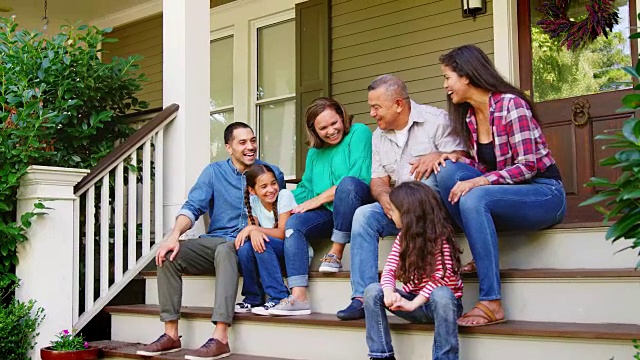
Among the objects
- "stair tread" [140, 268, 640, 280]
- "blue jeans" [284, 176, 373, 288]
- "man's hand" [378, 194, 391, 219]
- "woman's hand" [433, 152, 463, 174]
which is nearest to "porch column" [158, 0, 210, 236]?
"blue jeans" [284, 176, 373, 288]

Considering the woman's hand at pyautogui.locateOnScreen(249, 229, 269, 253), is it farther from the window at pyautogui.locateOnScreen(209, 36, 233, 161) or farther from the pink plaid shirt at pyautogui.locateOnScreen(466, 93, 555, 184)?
the window at pyautogui.locateOnScreen(209, 36, 233, 161)

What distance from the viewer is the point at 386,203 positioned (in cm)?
319

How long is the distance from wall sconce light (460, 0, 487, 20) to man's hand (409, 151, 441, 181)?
2091 mm

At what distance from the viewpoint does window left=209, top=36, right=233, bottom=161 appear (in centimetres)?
691

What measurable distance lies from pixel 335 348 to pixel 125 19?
5.42m

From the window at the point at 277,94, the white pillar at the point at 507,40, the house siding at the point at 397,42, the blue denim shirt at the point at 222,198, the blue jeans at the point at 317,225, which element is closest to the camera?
the blue jeans at the point at 317,225

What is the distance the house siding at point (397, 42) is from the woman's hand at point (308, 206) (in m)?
1.93

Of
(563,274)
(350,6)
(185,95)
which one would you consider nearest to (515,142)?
(563,274)

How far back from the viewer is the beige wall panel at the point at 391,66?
5.30 meters

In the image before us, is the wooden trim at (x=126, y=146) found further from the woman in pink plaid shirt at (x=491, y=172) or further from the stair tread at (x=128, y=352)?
the woman in pink plaid shirt at (x=491, y=172)

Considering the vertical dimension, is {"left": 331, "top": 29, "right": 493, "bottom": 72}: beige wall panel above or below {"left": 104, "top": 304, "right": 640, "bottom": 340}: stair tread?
above

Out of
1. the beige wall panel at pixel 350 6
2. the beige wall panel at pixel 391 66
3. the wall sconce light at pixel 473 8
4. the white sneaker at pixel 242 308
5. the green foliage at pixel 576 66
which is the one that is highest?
the beige wall panel at pixel 350 6

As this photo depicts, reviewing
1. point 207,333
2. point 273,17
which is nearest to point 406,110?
point 207,333

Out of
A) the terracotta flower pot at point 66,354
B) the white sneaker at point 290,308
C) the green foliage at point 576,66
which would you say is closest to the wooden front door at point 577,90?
the green foliage at point 576,66
